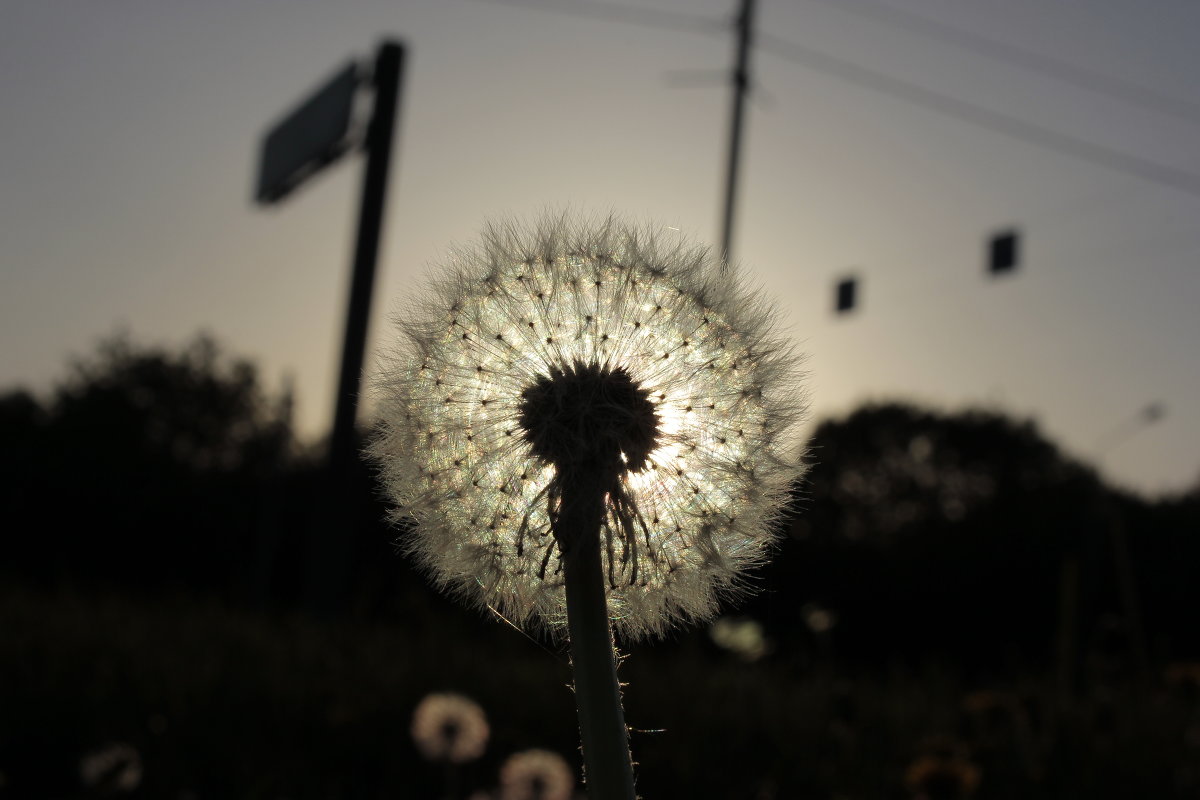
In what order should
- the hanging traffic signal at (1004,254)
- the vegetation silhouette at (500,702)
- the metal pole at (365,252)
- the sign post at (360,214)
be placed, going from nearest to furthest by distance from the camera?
the vegetation silhouette at (500,702) < the metal pole at (365,252) < the sign post at (360,214) < the hanging traffic signal at (1004,254)

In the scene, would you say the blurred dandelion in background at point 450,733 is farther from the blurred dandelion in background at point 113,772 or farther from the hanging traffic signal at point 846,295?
the hanging traffic signal at point 846,295

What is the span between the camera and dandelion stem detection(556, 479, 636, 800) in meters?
0.61

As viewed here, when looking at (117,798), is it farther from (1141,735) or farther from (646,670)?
(1141,735)

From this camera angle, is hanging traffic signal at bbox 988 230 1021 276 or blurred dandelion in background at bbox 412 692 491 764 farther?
hanging traffic signal at bbox 988 230 1021 276

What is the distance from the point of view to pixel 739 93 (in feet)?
48.7

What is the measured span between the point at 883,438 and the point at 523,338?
33.4 meters

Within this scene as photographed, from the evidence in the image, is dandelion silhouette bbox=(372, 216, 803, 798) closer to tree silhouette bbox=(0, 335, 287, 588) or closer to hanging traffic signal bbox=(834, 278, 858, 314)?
hanging traffic signal bbox=(834, 278, 858, 314)

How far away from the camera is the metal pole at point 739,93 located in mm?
14016

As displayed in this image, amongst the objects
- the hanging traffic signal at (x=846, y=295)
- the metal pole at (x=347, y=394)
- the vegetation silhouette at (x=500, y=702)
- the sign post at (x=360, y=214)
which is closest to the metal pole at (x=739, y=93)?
the hanging traffic signal at (x=846, y=295)

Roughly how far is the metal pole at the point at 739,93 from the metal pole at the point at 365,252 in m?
5.91

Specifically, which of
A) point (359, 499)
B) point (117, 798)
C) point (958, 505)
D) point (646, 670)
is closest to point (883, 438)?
point (958, 505)

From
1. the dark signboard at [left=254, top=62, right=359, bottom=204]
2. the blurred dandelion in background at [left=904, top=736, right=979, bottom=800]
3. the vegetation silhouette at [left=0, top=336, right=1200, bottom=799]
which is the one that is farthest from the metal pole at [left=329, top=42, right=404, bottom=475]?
→ the blurred dandelion in background at [left=904, top=736, right=979, bottom=800]

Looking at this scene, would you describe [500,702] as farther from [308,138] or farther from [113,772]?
[308,138]

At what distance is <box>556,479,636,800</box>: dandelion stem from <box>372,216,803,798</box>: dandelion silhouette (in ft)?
0.71
